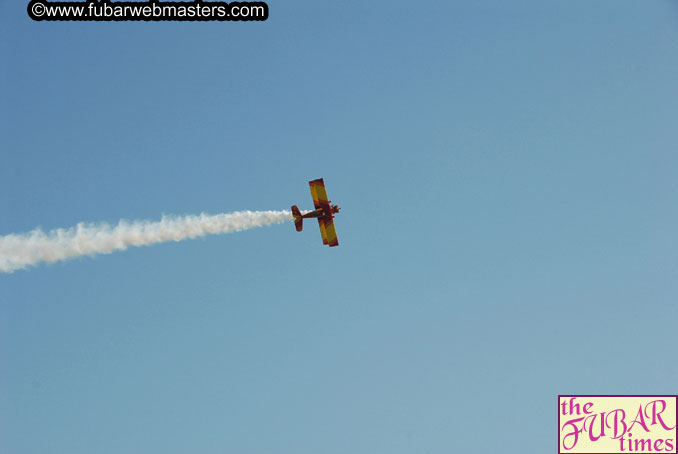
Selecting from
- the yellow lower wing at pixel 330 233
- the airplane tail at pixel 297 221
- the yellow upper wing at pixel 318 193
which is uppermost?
the yellow upper wing at pixel 318 193

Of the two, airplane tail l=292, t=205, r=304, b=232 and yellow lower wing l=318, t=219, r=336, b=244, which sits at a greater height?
airplane tail l=292, t=205, r=304, b=232

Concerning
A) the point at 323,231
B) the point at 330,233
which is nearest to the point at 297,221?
the point at 323,231

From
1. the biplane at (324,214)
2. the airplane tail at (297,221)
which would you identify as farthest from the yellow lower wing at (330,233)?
the airplane tail at (297,221)

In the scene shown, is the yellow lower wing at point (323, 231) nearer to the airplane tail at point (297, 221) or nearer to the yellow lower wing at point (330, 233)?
the yellow lower wing at point (330, 233)

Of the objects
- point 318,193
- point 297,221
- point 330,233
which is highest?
point 318,193

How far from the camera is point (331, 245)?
64125 millimetres

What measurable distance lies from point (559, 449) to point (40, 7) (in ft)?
129

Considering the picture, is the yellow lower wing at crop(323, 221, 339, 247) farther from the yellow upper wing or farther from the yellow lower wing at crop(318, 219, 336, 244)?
the yellow upper wing

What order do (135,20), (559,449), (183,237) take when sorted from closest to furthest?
(135,20) → (559,449) → (183,237)

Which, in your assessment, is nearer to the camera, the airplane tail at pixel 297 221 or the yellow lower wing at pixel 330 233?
the yellow lower wing at pixel 330 233

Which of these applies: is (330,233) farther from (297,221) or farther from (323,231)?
(297,221)

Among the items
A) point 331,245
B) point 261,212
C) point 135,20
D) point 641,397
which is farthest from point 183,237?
point 641,397

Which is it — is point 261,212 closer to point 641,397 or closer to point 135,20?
point 135,20

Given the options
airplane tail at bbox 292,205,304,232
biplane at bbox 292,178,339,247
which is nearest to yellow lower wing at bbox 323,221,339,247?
biplane at bbox 292,178,339,247
